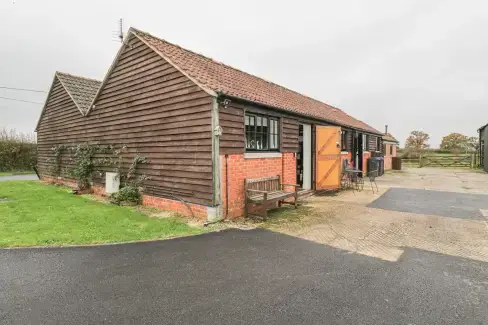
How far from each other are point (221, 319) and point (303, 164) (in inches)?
366

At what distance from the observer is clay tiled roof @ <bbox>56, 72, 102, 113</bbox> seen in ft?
42.2

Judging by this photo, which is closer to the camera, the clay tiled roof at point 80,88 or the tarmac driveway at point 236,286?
the tarmac driveway at point 236,286

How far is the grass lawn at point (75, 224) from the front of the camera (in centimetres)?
557

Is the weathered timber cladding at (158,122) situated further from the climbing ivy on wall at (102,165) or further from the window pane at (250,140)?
the window pane at (250,140)

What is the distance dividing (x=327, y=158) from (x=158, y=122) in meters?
7.13

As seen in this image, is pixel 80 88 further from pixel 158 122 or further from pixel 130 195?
pixel 158 122

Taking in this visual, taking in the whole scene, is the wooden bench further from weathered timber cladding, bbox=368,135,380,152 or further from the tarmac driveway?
weathered timber cladding, bbox=368,135,380,152

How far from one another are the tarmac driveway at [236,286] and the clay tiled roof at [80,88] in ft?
32.4

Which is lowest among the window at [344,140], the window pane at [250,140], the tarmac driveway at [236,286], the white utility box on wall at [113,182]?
the tarmac driveway at [236,286]

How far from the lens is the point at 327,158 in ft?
37.6

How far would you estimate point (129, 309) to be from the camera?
303 cm

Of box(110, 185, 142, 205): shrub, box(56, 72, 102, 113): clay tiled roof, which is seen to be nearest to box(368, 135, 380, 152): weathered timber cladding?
box(110, 185, 142, 205): shrub

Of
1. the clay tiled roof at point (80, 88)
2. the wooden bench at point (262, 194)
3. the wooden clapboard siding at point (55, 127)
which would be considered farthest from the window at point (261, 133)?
the wooden clapboard siding at point (55, 127)

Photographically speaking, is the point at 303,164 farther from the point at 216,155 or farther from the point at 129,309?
the point at 129,309
